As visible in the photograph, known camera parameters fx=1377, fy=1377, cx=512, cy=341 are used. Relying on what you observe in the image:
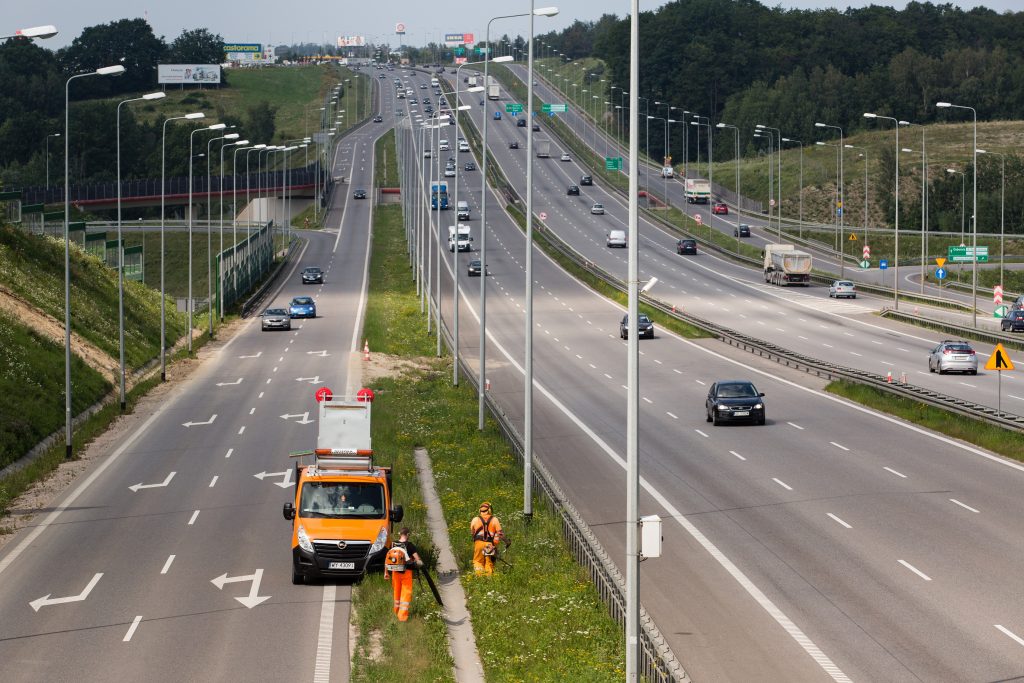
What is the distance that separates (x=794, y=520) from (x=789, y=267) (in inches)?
2753

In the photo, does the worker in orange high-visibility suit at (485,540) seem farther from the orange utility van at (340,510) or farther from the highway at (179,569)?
the highway at (179,569)

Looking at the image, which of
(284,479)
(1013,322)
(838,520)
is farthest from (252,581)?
(1013,322)

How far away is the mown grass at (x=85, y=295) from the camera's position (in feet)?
202

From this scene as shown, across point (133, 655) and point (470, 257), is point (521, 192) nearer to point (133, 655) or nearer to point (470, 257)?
point (470, 257)

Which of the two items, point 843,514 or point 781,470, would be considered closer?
point 843,514

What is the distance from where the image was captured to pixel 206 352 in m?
68.1

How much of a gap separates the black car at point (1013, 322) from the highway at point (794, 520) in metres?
18.0

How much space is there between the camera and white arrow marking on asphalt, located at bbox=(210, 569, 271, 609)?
23.3 metres

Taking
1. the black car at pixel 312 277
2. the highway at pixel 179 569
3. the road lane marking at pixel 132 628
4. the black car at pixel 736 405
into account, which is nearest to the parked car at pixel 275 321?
the black car at pixel 312 277

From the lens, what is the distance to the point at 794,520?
97.2ft

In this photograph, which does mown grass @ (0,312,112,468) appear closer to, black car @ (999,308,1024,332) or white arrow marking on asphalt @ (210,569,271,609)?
white arrow marking on asphalt @ (210,569,271,609)

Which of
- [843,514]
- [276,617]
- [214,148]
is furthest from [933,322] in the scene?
[214,148]

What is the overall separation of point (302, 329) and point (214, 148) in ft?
417

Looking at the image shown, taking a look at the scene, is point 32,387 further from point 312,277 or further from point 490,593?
point 312,277
